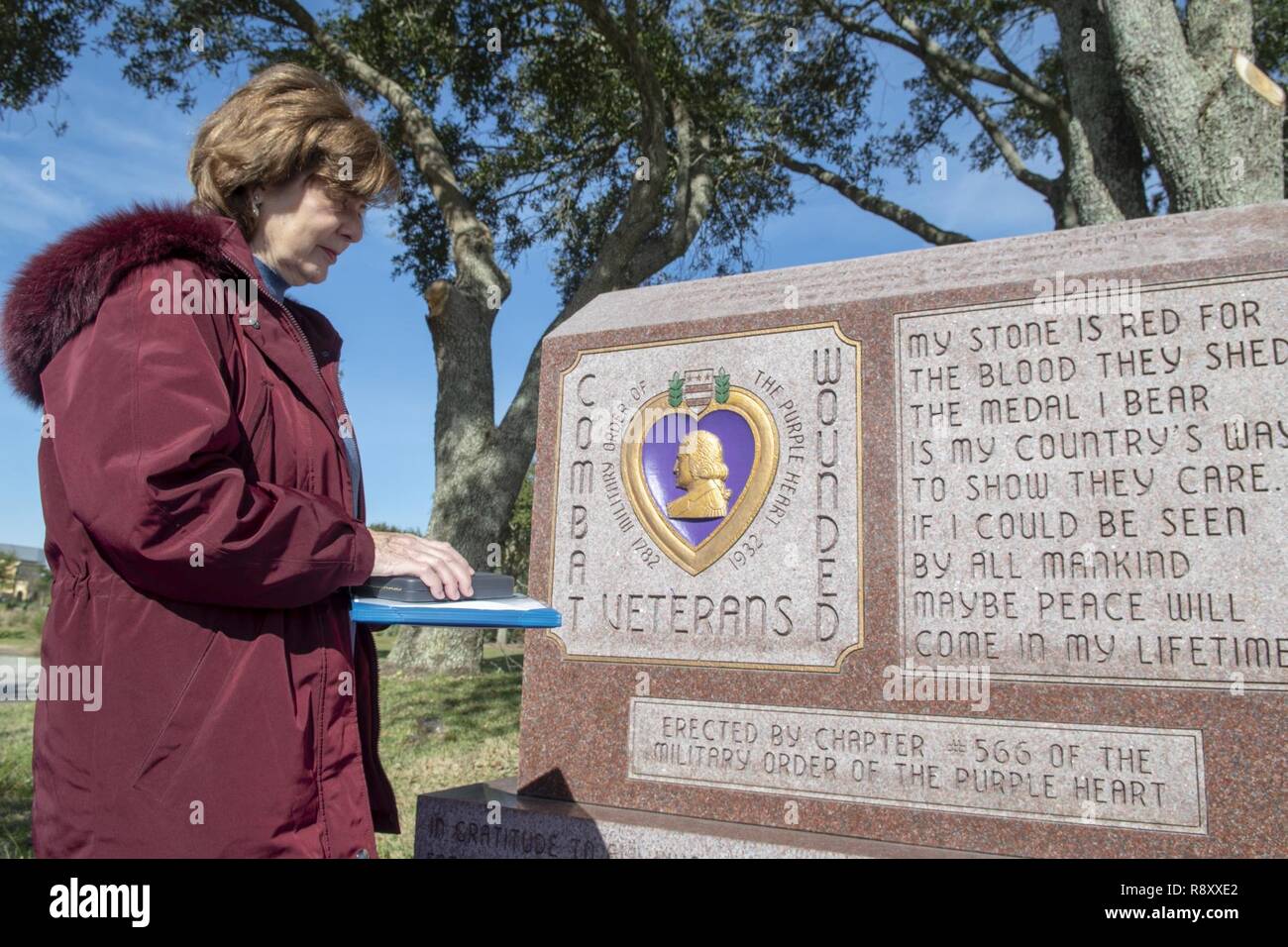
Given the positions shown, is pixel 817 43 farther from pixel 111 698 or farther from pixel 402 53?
pixel 111 698

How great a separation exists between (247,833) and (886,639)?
2.59 m

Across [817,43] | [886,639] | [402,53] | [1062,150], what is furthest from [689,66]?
[886,639]

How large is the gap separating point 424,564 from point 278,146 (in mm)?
806

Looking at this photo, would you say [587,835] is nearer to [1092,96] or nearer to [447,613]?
[447,613]

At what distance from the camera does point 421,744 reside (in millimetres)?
7387

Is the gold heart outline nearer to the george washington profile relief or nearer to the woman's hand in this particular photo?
the george washington profile relief

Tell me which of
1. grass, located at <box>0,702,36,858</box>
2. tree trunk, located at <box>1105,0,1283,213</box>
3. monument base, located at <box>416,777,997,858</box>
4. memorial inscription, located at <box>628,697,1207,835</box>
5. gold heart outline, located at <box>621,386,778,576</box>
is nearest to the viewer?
memorial inscription, located at <box>628,697,1207,835</box>

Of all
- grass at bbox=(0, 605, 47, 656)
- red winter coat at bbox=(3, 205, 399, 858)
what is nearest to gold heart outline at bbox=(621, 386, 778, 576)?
red winter coat at bbox=(3, 205, 399, 858)

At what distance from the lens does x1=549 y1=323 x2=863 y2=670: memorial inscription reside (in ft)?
12.7

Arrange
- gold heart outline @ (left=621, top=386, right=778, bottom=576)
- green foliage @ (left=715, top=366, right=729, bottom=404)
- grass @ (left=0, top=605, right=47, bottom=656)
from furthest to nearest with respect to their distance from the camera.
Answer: grass @ (left=0, top=605, right=47, bottom=656) → green foliage @ (left=715, top=366, right=729, bottom=404) → gold heart outline @ (left=621, top=386, right=778, bottom=576)

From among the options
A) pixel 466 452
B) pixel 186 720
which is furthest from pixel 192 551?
pixel 466 452

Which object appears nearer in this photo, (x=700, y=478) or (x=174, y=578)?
(x=174, y=578)

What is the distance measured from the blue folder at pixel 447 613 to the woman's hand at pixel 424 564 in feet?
0.10

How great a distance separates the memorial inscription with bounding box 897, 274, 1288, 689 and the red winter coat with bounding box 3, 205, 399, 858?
2.50 metres
